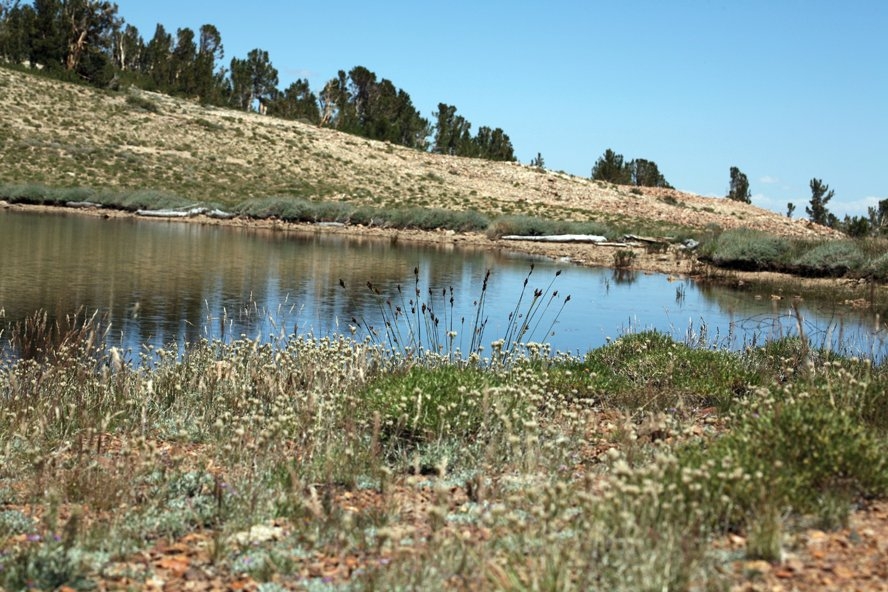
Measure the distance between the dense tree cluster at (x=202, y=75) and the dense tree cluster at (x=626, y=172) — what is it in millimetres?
9933

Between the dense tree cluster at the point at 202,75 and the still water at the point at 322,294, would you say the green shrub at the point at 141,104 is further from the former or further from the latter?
the still water at the point at 322,294

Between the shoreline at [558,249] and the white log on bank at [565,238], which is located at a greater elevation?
the white log on bank at [565,238]

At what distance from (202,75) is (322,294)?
70.8 meters

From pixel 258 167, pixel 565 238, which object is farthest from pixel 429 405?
pixel 258 167

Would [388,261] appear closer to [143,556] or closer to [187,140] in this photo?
[143,556]

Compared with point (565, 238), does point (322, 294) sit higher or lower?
lower

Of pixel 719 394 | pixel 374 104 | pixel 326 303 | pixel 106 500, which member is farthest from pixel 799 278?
pixel 374 104

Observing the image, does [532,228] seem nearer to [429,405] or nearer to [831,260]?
[831,260]

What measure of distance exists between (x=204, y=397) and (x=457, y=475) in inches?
110

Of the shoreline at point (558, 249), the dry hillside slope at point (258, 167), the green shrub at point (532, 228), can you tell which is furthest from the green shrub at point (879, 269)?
the dry hillside slope at point (258, 167)

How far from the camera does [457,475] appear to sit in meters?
5.96

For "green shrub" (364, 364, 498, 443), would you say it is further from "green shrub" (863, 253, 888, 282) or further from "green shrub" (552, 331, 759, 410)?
"green shrub" (863, 253, 888, 282)

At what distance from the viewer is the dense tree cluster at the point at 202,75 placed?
7144cm

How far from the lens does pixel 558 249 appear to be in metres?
36.4
